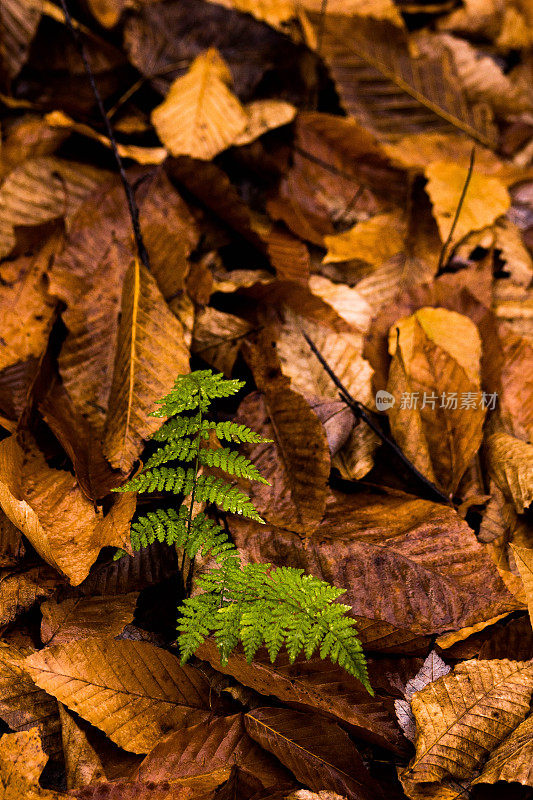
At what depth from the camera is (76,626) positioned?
1.57 m

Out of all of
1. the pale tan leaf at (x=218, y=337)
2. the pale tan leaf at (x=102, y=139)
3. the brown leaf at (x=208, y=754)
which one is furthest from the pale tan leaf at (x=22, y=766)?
the pale tan leaf at (x=102, y=139)

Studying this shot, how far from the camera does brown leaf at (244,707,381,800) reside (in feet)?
4.50

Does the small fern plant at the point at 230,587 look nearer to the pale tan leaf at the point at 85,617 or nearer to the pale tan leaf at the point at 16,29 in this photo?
the pale tan leaf at the point at 85,617

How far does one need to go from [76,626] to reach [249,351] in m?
0.98

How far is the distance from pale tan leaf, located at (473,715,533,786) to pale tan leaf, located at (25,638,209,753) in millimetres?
661

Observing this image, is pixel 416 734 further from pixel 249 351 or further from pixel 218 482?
pixel 249 351

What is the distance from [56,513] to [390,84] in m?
2.47

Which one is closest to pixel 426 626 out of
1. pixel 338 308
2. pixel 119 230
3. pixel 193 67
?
pixel 338 308

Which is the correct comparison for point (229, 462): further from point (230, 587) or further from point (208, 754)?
point (208, 754)

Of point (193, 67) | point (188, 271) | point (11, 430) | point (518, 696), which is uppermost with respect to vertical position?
point (193, 67)

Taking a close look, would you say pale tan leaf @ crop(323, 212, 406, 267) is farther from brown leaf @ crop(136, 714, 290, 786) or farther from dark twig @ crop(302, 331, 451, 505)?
brown leaf @ crop(136, 714, 290, 786)

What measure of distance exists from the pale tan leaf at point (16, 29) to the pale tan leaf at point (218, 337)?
57.0 inches

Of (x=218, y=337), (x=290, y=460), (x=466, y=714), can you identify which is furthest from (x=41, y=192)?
(x=466, y=714)

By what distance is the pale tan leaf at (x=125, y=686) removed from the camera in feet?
4.57
